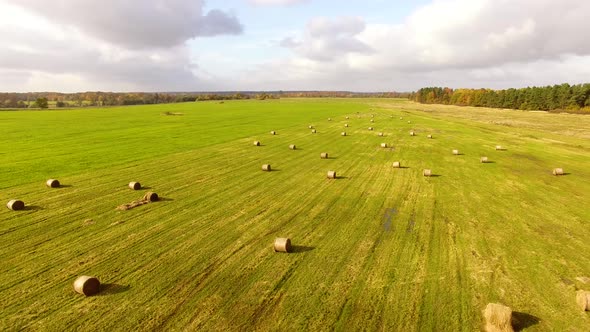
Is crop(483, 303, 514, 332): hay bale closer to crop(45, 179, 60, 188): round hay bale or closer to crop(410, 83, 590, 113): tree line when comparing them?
crop(45, 179, 60, 188): round hay bale

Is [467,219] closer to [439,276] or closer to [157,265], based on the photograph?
[439,276]

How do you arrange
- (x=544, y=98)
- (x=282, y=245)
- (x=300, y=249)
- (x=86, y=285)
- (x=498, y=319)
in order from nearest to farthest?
(x=498, y=319) < (x=86, y=285) < (x=282, y=245) < (x=300, y=249) < (x=544, y=98)

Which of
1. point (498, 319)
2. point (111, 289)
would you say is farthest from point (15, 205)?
point (498, 319)

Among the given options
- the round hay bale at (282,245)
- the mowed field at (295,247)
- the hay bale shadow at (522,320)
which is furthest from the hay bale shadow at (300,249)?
the hay bale shadow at (522,320)

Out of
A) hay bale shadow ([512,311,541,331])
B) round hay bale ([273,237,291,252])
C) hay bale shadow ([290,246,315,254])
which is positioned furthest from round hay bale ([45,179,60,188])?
hay bale shadow ([512,311,541,331])

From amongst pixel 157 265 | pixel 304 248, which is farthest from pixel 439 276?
pixel 157 265

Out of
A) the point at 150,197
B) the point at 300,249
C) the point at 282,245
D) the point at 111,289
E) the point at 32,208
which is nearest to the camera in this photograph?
the point at 111,289

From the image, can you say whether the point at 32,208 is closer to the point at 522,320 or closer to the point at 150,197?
the point at 150,197

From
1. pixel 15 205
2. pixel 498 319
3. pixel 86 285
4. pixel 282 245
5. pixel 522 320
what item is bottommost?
pixel 522 320
